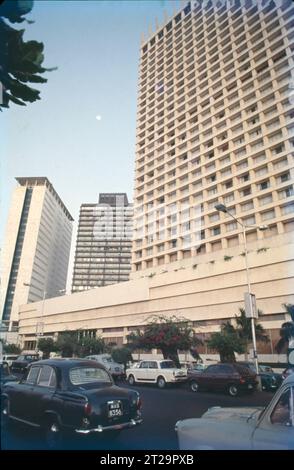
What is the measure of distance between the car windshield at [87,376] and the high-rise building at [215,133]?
3563 cm

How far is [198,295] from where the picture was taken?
37.4 m

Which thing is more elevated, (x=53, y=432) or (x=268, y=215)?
(x=268, y=215)

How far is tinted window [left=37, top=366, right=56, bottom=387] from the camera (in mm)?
5417

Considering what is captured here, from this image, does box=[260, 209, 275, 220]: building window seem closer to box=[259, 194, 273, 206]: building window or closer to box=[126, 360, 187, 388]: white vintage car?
box=[259, 194, 273, 206]: building window

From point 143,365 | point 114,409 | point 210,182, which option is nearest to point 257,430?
point 114,409

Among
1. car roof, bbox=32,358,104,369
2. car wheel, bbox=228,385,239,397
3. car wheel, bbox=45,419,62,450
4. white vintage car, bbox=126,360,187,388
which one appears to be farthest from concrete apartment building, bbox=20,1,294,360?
car wheel, bbox=45,419,62,450

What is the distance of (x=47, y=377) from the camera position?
5.54 meters

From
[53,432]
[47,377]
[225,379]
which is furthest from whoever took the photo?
[225,379]

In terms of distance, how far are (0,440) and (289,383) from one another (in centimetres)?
256

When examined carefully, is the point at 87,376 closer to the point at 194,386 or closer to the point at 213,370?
the point at 213,370

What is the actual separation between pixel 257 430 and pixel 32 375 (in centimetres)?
475

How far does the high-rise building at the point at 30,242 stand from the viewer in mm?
87438
